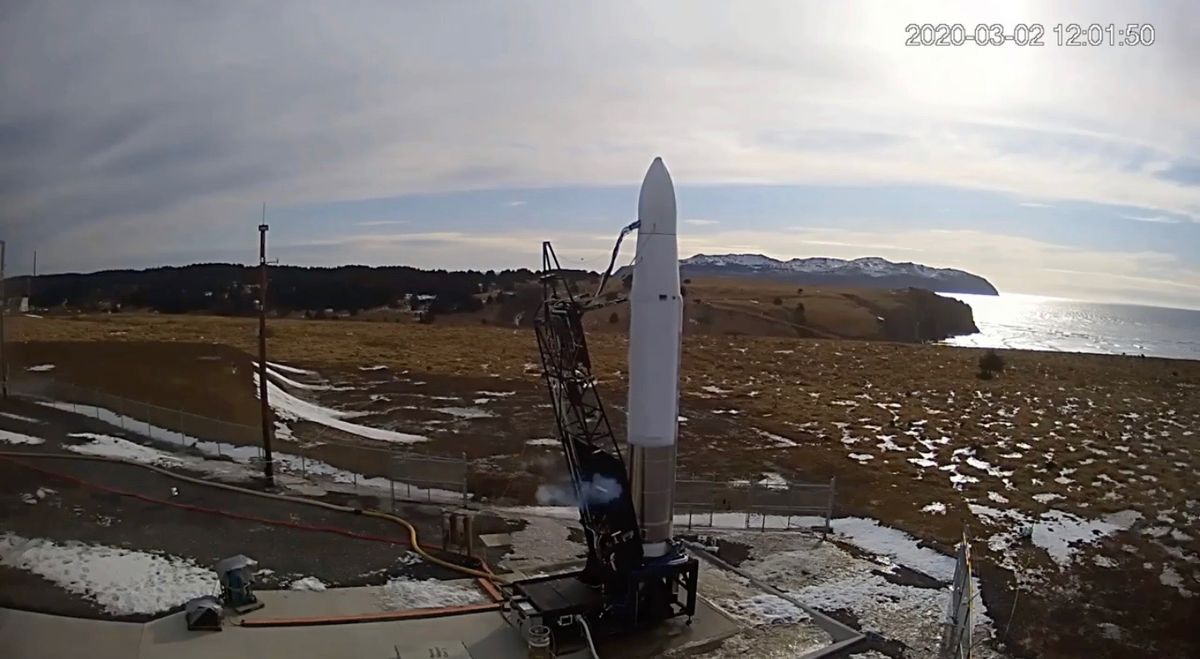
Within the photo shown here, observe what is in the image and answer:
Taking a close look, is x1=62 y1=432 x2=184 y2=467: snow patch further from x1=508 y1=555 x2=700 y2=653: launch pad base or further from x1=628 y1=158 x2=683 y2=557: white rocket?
x1=628 y1=158 x2=683 y2=557: white rocket

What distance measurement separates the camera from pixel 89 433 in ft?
59.6

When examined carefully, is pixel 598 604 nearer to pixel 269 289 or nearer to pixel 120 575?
pixel 120 575

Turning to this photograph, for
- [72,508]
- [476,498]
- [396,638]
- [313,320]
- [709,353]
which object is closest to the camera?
[396,638]

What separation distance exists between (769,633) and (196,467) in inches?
511

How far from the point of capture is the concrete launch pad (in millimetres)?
8414

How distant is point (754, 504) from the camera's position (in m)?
15.0

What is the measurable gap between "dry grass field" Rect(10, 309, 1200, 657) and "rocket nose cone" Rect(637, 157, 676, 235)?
6429 millimetres

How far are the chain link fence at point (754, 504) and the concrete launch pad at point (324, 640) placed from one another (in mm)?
5020

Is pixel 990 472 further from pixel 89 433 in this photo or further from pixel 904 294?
pixel 904 294

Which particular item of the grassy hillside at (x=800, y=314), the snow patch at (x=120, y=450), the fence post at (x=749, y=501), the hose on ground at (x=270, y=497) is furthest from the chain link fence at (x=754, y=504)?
the grassy hillside at (x=800, y=314)

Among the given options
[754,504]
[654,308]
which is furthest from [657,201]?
[754,504]

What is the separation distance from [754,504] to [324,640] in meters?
→ 8.82

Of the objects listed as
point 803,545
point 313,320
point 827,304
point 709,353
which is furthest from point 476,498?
point 827,304

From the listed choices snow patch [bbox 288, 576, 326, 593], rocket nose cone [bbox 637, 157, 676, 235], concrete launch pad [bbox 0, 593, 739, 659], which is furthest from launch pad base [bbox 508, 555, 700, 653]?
rocket nose cone [bbox 637, 157, 676, 235]
